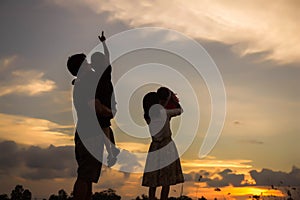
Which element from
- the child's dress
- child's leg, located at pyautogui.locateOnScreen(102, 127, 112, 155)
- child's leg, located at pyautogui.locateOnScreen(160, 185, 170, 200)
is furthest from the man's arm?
child's leg, located at pyautogui.locateOnScreen(160, 185, 170, 200)

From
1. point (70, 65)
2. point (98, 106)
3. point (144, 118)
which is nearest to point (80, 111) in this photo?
point (98, 106)

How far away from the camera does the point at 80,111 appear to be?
750 cm

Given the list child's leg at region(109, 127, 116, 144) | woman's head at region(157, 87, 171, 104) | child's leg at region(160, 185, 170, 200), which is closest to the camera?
child's leg at region(109, 127, 116, 144)

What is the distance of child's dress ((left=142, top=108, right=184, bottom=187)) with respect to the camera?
9875mm

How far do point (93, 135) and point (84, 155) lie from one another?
324 millimetres

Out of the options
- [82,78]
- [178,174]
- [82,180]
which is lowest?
[82,180]

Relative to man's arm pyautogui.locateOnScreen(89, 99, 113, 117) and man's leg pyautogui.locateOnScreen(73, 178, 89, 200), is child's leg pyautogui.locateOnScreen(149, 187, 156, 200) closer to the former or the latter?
man's leg pyautogui.locateOnScreen(73, 178, 89, 200)

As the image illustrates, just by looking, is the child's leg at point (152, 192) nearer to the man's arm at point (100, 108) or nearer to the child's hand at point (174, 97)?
the child's hand at point (174, 97)

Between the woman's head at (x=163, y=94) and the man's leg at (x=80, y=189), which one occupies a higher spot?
the woman's head at (x=163, y=94)

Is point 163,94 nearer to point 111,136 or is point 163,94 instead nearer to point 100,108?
point 111,136

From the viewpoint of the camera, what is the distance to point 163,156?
9.98 m

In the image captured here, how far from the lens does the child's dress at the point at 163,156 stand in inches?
389

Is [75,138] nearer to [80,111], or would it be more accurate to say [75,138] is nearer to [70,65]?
[80,111]

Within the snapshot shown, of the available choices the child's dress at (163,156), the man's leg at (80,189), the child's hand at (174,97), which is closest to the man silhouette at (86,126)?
the man's leg at (80,189)
